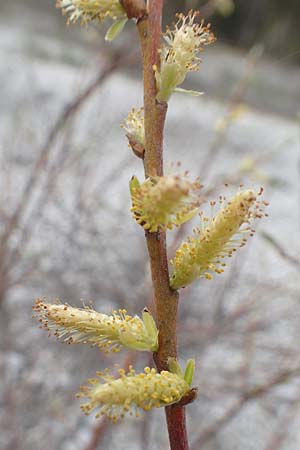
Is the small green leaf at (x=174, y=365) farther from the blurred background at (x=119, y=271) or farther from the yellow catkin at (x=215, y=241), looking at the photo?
the blurred background at (x=119, y=271)

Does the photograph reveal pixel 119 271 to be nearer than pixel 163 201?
No

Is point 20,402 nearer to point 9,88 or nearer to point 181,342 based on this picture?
point 181,342

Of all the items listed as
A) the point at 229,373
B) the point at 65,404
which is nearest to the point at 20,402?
the point at 65,404

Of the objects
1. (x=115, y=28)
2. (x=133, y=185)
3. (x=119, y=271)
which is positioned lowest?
(x=133, y=185)

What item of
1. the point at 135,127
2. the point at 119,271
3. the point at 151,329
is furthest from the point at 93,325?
the point at 119,271

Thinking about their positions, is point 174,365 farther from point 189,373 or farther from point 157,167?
point 157,167

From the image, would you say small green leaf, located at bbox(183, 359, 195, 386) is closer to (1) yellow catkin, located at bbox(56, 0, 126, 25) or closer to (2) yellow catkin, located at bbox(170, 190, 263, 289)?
(2) yellow catkin, located at bbox(170, 190, 263, 289)

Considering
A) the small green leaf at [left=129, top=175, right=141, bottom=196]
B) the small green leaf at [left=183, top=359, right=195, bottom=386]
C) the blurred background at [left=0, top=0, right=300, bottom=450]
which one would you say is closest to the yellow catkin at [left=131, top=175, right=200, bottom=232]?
the small green leaf at [left=129, top=175, right=141, bottom=196]
